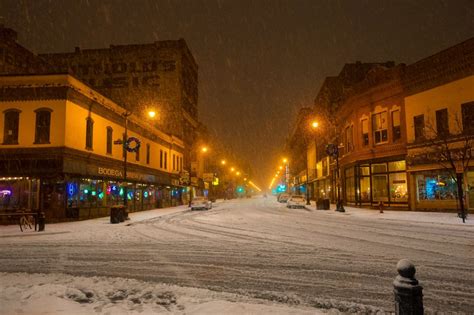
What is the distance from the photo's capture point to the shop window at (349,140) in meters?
40.4

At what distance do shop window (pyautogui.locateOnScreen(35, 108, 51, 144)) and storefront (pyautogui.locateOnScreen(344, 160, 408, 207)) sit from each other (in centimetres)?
2743

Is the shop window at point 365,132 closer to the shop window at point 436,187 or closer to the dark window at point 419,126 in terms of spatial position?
the dark window at point 419,126

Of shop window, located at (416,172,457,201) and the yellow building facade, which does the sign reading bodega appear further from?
shop window, located at (416,172,457,201)

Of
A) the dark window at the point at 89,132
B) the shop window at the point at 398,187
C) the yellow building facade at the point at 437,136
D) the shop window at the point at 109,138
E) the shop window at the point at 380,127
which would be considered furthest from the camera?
the shop window at the point at 380,127

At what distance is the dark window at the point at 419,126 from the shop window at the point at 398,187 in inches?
145

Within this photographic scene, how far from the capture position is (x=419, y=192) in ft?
102

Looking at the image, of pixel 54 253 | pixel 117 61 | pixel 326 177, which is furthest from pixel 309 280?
pixel 117 61

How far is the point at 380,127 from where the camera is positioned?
35.5m

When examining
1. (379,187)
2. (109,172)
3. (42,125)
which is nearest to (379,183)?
(379,187)

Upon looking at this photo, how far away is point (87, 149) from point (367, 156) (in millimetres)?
25139

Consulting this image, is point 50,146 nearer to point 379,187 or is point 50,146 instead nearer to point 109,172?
point 109,172

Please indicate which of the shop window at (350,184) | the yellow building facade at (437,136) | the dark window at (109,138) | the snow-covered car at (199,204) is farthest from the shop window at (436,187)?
the dark window at (109,138)

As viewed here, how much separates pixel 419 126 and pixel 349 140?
10.8 metres

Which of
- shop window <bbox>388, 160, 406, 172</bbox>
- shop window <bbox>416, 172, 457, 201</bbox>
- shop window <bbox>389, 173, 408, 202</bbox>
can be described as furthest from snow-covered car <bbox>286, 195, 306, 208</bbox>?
shop window <bbox>416, 172, 457, 201</bbox>
